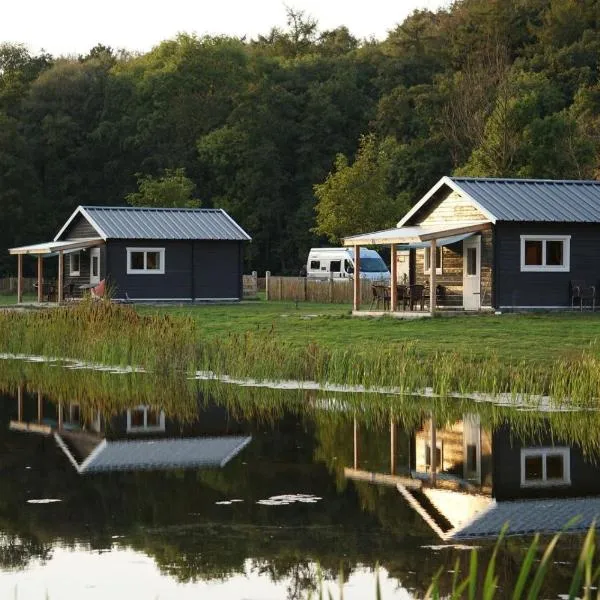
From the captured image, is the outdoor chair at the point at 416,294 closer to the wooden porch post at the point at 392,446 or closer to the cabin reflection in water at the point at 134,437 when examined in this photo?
the cabin reflection in water at the point at 134,437

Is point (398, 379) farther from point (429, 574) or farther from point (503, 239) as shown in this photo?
point (503, 239)

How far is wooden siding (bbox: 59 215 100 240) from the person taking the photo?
53.0 m

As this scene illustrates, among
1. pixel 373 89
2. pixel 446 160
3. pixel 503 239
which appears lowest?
pixel 503 239

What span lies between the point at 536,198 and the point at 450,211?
2581mm

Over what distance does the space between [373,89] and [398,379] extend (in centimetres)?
6966

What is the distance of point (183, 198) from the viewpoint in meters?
71.9

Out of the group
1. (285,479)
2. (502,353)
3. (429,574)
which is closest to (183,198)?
(502,353)

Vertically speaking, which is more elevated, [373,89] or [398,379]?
[373,89]

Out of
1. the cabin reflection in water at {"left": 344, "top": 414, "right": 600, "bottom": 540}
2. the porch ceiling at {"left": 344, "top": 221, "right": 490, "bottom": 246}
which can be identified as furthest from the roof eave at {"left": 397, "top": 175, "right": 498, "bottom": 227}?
the cabin reflection in water at {"left": 344, "top": 414, "right": 600, "bottom": 540}

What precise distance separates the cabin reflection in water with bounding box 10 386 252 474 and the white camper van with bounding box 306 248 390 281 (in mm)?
40703

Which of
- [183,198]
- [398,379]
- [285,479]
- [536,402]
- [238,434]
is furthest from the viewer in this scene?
[183,198]

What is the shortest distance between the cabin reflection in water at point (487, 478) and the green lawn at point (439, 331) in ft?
26.5

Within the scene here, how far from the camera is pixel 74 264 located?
180 feet

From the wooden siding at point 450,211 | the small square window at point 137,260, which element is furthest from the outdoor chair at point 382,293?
the small square window at point 137,260
